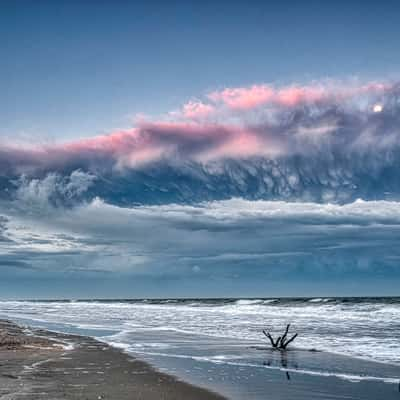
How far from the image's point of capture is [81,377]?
15469 millimetres

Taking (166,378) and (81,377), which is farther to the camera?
(166,378)

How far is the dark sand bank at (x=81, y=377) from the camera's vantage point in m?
12.9

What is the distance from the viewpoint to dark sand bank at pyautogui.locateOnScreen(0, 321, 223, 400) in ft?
42.2

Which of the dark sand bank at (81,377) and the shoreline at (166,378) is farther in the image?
the shoreline at (166,378)

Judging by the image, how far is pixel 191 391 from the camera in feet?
45.5

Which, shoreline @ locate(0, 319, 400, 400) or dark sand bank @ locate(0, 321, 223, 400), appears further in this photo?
shoreline @ locate(0, 319, 400, 400)

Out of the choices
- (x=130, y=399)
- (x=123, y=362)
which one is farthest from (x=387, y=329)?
(x=130, y=399)

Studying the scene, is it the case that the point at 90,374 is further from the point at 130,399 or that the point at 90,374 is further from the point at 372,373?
the point at 372,373

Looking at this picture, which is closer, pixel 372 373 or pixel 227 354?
pixel 372 373

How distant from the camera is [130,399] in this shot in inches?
487

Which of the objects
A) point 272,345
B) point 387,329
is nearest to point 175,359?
point 272,345

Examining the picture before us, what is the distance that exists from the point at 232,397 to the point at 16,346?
13928 millimetres

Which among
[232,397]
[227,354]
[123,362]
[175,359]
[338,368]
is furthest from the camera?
[227,354]

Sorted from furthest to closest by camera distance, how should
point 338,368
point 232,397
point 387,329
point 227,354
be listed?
1. point 387,329
2. point 227,354
3. point 338,368
4. point 232,397
